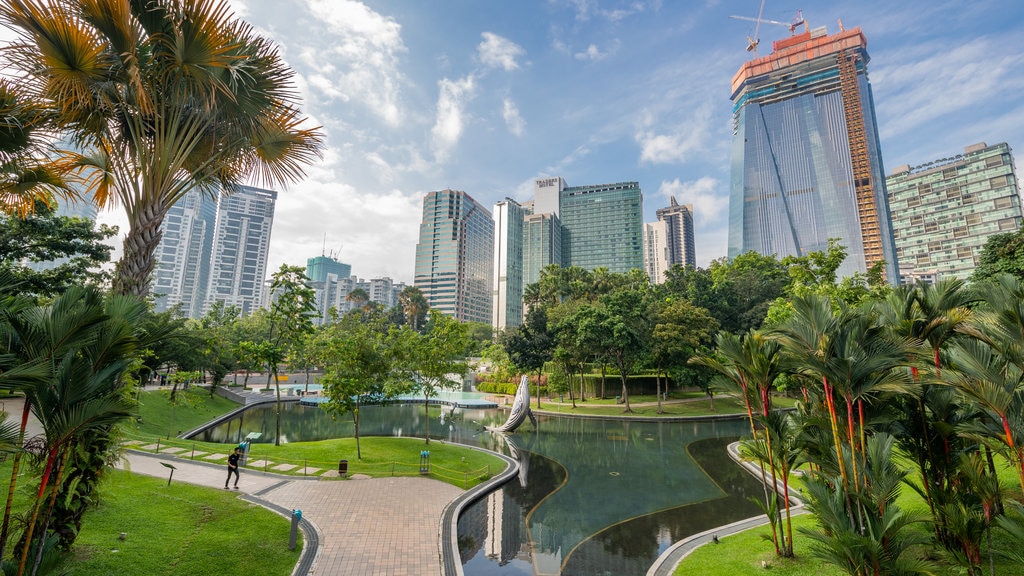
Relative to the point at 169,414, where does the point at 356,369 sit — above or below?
above

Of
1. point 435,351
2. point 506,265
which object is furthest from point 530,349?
point 506,265

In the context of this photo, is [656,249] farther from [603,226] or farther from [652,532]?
[652,532]

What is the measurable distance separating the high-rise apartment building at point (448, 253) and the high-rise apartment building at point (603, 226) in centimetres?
3363

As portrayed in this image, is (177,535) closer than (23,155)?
No

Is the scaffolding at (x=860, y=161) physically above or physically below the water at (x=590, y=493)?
above

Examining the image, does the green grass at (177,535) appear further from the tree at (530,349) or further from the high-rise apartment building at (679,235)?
the high-rise apartment building at (679,235)

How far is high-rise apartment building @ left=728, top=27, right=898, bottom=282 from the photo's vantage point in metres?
105

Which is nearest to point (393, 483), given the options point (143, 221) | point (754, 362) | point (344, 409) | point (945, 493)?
point (344, 409)

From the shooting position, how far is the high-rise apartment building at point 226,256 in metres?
165

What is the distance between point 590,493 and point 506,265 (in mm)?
112299

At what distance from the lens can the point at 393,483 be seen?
45.9 feet

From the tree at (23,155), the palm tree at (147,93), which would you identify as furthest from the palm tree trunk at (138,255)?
the tree at (23,155)

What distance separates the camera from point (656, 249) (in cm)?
19025

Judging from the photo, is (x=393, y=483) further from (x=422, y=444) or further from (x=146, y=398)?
(x=146, y=398)
